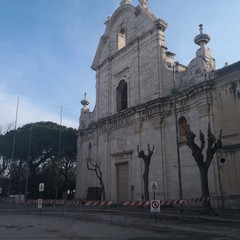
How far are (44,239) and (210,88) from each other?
15.8m

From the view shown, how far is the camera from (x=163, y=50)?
2658 centimetres

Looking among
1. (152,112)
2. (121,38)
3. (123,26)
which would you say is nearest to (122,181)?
(152,112)

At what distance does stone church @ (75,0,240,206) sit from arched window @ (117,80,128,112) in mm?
98

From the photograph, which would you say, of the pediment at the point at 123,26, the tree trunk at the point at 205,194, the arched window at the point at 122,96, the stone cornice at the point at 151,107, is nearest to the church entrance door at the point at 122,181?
the stone cornice at the point at 151,107

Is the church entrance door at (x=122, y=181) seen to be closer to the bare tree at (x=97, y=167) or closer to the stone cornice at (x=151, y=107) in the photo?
the bare tree at (x=97, y=167)

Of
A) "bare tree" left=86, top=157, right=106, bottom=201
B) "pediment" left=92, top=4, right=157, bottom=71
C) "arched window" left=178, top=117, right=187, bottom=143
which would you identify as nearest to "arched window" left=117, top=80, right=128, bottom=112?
"pediment" left=92, top=4, right=157, bottom=71

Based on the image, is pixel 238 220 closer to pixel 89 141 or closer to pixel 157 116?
pixel 157 116

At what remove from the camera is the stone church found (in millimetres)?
20453

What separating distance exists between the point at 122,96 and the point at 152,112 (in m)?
5.98

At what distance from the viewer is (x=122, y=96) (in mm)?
31047

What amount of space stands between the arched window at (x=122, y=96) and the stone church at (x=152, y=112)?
0.32 ft

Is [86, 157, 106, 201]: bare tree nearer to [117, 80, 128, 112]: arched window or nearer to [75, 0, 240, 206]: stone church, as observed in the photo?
[75, 0, 240, 206]: stone church

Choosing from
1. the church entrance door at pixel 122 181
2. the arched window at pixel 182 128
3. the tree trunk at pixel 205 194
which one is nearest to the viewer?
the tree trunk at pixel 205 194

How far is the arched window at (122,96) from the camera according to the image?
3058 cm
